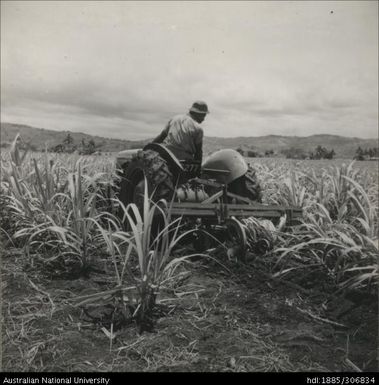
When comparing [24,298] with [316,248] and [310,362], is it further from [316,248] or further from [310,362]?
[316,248]

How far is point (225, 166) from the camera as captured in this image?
4395 millimetres

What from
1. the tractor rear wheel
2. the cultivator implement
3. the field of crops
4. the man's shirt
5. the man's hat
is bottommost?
the field of crops

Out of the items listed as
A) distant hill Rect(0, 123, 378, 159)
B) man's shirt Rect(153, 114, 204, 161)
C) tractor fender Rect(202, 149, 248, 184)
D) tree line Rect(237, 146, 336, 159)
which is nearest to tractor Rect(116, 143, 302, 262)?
tractor fender Rect(202, 149, 248, 184)

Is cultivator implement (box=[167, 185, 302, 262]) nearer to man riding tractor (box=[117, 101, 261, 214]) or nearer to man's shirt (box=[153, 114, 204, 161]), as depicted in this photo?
man riding tractor (box=[117, 101, 261, 214])

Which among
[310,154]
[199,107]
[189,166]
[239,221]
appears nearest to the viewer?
[239,221]

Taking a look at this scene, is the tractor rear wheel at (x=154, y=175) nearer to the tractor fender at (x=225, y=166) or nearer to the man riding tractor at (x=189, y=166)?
the man riding tractor at (x=189, y=166)

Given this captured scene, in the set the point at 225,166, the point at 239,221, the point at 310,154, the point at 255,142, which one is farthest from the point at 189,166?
the point at 255,142

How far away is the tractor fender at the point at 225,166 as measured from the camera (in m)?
4.29

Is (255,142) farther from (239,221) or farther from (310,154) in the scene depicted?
(239,221)

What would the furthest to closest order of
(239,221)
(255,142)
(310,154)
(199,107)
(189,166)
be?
Result: (255,142)
(310,154)
(199,107)
(189,166)
(239,221)

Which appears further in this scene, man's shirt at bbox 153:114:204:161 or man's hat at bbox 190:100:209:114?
man's hat at bbox 190:100:209:114

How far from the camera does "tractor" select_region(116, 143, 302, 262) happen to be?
3.53 meters

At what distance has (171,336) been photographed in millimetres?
2264

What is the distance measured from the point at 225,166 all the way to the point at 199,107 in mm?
642
